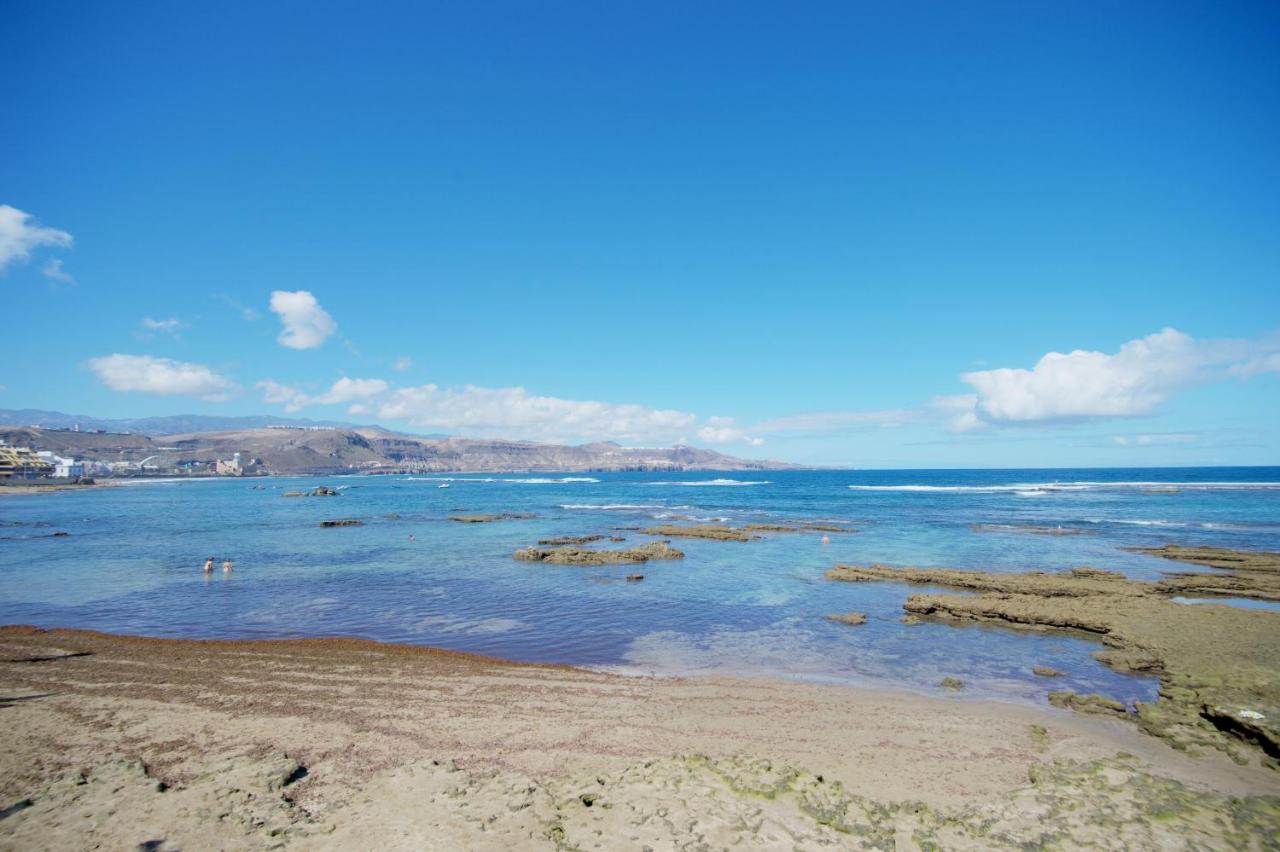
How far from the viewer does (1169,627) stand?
59.5 feet

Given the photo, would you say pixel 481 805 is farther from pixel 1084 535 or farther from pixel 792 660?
pixel 1084 535

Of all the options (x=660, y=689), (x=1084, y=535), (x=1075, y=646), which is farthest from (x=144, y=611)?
(x=1084, y=535)

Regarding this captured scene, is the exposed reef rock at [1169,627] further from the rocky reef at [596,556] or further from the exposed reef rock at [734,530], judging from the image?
the exposed reef rock at [734,530]

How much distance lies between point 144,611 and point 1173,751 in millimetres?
29725

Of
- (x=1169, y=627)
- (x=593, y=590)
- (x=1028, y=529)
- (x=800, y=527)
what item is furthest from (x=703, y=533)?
(x=1169, y=627)

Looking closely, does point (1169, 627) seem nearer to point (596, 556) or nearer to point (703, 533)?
point (596, 556)

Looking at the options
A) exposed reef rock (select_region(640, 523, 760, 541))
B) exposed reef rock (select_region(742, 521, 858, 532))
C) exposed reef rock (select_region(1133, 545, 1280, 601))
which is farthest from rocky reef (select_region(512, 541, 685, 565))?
exposed reef rock (select_region(1133, 545, 1280, 601))

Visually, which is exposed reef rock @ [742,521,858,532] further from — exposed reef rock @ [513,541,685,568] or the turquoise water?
exposed reef rock @ [513,541,685,568]

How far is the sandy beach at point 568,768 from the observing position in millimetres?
7684

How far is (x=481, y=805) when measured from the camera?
327 inches

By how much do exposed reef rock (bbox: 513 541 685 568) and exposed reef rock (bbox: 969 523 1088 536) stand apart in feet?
90.8

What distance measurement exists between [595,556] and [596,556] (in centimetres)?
6

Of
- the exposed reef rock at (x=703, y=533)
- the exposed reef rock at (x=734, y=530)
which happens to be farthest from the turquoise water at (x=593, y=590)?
the exposed reef rock at (x=734, y=530)

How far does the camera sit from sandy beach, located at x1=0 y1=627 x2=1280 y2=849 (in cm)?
768
